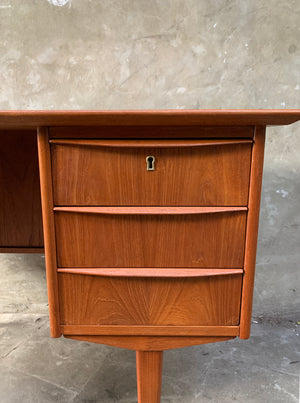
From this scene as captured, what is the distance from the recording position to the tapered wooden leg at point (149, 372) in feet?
3.14

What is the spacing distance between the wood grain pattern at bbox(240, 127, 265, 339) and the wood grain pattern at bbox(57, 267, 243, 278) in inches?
1.5

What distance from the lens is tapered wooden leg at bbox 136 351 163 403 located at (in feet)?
3.14

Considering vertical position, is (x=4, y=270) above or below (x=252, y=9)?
below

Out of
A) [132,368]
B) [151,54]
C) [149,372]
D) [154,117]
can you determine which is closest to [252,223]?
[154,117]

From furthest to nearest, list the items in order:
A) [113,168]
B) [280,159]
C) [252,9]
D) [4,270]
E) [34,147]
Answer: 1. [4,270]
2. [280,159]
3. [252,9]
4. [34,147]
5. [113,168]

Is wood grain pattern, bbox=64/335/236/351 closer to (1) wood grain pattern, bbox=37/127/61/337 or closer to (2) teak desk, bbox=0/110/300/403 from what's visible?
(2) teak desk, bbox=0/110/300/403

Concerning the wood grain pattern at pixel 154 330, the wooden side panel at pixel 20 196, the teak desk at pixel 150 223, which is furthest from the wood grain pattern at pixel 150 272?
the wooden side panel at pixel 20 196

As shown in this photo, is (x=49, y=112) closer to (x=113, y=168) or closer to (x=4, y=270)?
(x=113, y=168)

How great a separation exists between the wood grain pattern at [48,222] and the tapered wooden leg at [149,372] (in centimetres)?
26

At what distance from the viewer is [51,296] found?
90 centimetres

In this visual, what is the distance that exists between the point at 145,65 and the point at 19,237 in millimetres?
1028

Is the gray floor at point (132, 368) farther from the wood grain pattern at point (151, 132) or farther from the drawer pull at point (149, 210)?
the wood grain pattern at point (151, 132)

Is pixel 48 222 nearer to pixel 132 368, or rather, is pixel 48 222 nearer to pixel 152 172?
pixel 152 172

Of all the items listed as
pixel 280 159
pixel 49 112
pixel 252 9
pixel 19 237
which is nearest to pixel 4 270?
pixel 19 237
